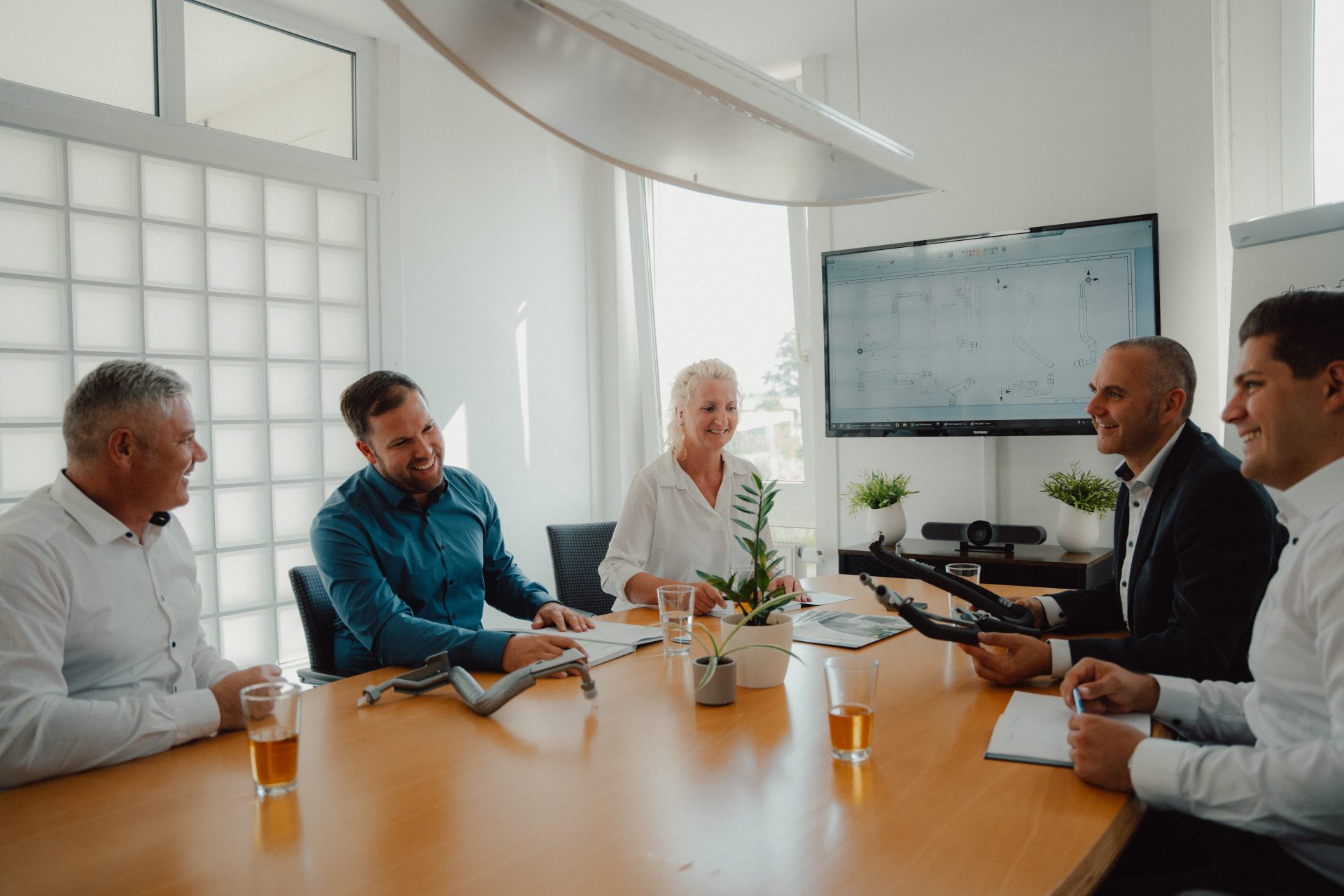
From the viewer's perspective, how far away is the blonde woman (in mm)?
2742

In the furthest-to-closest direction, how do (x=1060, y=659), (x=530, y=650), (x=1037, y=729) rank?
(x=530, y=650) < (x=1060, y=659) < (x=1037, y=729)

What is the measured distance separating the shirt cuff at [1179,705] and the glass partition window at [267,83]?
146 inches

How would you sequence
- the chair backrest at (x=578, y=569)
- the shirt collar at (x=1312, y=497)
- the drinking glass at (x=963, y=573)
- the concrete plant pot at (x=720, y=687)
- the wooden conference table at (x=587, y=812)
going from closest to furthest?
the wooden conference table at (x=587, y=812) < the shirt collar at (x=1312, y=497) < the concrete plant pot at (x=720, y=687) < the drinking glass at (x=963, y=573) < the chair backrest at (x=578, y=569)

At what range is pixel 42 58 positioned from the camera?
304 cm

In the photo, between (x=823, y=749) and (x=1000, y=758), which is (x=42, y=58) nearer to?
(x=823, y=749)

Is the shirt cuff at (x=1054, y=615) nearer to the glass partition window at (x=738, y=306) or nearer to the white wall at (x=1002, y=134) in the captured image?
the white wall at (x=1002, y=134)

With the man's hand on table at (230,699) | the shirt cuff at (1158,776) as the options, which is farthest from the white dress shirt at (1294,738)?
the man's hand on table at (230,699)

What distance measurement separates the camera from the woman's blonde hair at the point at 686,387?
9.55 ft

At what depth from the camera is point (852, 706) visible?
50.9 inches

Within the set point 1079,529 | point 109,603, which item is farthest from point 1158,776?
point 1079,529

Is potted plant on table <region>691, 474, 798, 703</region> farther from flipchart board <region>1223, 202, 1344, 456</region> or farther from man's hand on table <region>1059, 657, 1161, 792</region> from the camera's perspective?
flipchart board <region>1223, 202, 1344, 456</region>

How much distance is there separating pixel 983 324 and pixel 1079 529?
94 centimetres

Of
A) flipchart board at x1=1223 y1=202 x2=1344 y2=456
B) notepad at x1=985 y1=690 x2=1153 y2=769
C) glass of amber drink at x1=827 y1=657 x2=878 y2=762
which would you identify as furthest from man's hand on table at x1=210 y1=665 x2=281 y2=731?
flipchart board at x1=1223 y1=202 x2=1344 y2=456

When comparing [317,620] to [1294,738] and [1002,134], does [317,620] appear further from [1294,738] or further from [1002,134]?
[1002,134]
